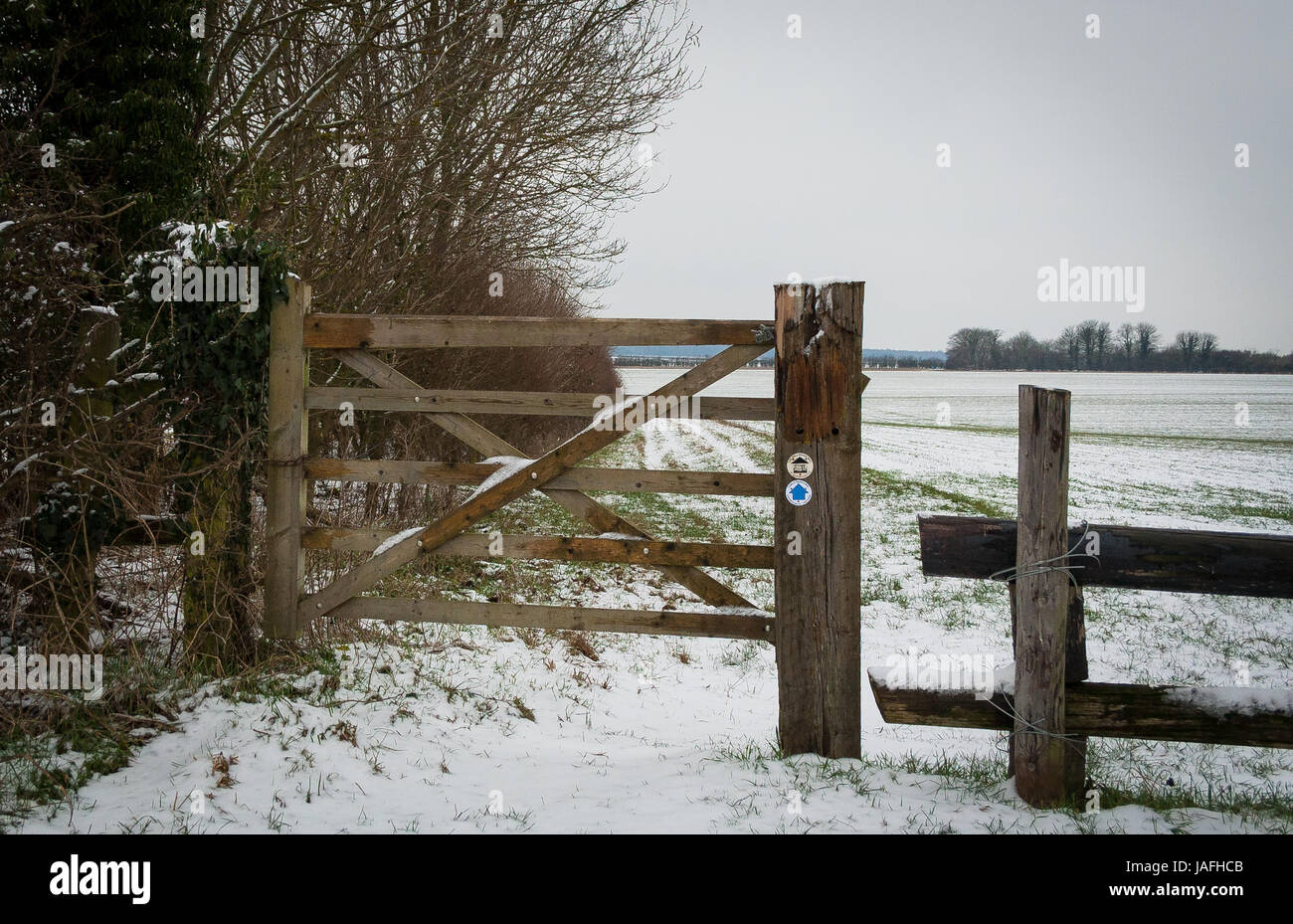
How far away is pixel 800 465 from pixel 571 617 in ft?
4.93

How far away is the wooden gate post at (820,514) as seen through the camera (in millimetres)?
4012

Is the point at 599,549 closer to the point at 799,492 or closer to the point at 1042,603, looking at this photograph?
the point at 799,492

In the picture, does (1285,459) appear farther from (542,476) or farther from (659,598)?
(542,476)

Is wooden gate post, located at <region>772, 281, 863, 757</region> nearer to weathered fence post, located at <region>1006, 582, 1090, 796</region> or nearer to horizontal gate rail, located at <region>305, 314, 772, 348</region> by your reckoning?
horizontal gate rail, located at <region>305, 314, 772, 348</region>

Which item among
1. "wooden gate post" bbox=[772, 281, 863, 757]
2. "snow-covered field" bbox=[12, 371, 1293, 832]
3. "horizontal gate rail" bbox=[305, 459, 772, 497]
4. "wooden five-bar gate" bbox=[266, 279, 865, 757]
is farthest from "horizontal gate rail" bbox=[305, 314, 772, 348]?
"snow-covered field" bbox=[12, 371, 1293, 832]

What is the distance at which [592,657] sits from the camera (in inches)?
254

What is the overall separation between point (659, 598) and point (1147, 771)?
4.81m

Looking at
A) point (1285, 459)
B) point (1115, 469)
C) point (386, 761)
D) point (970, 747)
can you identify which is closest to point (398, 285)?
point (386, 761)

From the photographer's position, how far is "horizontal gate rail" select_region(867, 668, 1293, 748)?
3484mm

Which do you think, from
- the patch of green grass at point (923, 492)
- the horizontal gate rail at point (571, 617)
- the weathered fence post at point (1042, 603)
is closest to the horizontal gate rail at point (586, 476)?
the horizontal gate rail at point (571, 617)

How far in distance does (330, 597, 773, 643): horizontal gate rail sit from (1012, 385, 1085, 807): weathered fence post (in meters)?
1.26

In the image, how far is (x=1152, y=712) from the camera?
11.6ft

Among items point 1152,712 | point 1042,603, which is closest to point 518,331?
point 1042,603

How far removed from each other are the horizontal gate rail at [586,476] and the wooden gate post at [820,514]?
28 centimetres
